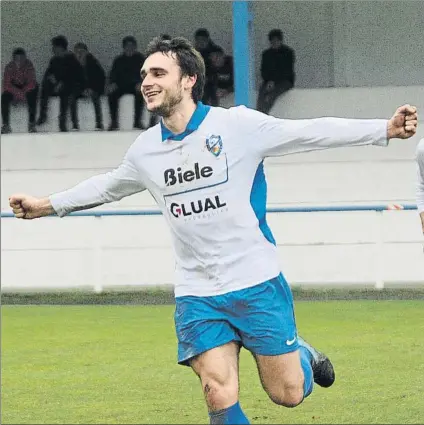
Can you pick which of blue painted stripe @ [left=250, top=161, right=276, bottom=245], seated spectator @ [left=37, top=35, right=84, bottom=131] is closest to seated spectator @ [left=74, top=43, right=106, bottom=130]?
seated spectator @ [left=37, top=35, right=84, bottom=131]

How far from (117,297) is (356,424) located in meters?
9.31

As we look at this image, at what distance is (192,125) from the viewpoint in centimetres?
585

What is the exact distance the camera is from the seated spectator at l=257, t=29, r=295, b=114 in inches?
772

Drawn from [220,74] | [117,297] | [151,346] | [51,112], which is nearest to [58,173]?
[51,112]

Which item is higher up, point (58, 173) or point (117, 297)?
point (58, 173)

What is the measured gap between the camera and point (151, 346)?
11227mm

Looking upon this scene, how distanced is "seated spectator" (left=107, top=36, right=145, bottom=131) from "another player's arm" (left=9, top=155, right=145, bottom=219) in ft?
44.1

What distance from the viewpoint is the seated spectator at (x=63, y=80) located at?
2045 centimetres

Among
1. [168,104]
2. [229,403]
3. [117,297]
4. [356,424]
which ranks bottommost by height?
[117,297]

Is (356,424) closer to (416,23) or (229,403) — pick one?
(229,403)

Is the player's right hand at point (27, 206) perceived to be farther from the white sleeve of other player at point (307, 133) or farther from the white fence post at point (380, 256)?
the white fence post at point (380, 256)

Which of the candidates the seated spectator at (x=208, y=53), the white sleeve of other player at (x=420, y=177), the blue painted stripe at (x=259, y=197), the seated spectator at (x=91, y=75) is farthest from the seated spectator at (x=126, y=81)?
the blue painted stripe at (x=259, y=197)

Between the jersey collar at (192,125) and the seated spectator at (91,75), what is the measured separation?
1451cm

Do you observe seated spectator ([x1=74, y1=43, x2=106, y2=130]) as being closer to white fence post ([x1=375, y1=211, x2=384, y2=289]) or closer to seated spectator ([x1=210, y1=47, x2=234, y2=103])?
seated spectator ([x1=210, y1=47, x2=234, y2=103])
